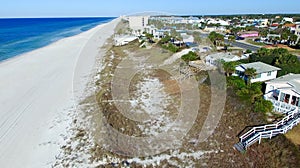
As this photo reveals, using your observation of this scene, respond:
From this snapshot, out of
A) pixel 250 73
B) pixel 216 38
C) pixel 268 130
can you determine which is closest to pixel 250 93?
pixel 250 73

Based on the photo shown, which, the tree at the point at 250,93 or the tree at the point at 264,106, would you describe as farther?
the tree at the point at 250,93

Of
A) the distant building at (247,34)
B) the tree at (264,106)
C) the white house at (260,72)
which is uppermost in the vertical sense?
the distant building at (247,34)

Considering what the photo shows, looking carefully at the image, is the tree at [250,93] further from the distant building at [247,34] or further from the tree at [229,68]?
the distant building at [247,34]

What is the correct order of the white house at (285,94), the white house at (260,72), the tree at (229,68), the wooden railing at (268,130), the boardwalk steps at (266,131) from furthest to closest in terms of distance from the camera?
the tree at (229,68) → the white house at (260,72) → the white house at (285,94) → the wooden railing at (268,130) → the boardwalk steps at (266,131)

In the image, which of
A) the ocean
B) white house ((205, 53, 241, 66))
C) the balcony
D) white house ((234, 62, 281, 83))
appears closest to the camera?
the balcony

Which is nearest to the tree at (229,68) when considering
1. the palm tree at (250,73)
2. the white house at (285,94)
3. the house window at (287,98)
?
the palm tree at (250,73)

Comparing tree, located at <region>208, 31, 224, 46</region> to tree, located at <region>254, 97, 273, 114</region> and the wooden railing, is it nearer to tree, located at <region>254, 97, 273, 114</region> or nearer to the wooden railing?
tree, located at <region>254, 97, 273, 114</region>

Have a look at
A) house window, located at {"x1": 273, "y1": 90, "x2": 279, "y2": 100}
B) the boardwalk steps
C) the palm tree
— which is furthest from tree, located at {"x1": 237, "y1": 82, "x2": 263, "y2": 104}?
the boardwalk steps
